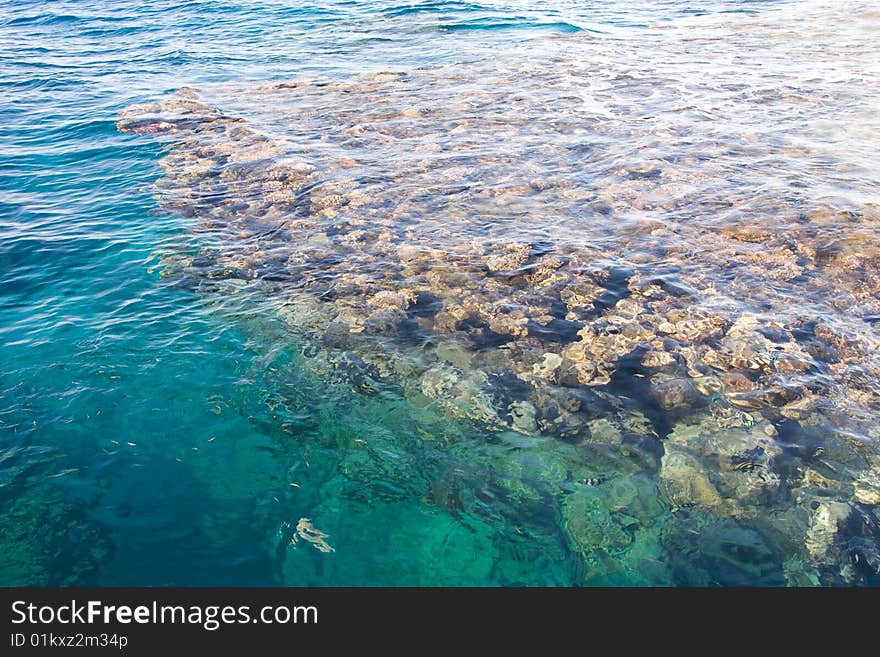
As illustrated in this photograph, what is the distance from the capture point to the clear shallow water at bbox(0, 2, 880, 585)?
230 inches

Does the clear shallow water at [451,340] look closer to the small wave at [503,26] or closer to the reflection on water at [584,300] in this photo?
the reflection on water at [584,300]

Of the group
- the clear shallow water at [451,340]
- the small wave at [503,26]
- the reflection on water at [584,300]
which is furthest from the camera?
the small wave at [503,26]

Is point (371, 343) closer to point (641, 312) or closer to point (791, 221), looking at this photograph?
point (641, 312)

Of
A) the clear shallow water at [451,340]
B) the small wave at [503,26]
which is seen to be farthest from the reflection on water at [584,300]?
the small wave at [503,26]

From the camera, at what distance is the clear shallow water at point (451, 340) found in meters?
5.83

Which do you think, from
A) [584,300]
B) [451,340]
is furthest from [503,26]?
[451,340]

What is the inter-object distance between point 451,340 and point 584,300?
2.04m

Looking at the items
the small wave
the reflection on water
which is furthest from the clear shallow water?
the small wave

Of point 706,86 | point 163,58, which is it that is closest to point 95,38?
point 163,58

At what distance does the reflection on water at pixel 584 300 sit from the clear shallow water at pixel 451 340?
4 centimetres

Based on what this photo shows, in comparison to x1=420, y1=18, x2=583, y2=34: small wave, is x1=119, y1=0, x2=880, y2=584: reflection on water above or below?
below

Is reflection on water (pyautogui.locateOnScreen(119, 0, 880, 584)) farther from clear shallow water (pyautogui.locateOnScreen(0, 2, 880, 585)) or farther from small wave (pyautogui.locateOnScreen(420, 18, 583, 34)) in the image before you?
small wave (pyautogui.locateOnScreen(420, 18, 583, 34))

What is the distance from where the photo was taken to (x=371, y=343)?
8.23m

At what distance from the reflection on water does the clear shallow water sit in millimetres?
44
